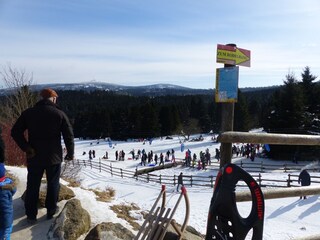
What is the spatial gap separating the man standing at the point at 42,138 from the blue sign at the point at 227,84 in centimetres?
250

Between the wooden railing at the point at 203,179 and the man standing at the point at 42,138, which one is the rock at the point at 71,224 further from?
the wooden railing at the point at 203,179

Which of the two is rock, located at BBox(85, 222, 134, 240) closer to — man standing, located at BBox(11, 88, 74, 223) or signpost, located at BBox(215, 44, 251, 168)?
man standing, located at BBox(11, 88, 74, 223)

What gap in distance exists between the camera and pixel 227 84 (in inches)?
106

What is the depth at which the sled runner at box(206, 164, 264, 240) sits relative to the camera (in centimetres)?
213

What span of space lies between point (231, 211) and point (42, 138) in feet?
9.97

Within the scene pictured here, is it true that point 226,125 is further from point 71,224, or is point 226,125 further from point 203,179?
point 203,179

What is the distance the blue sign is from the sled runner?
708 millimetres

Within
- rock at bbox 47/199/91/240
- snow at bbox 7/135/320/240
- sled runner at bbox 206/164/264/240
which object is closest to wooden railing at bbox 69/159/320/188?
snow at bbox 7/135/320/240

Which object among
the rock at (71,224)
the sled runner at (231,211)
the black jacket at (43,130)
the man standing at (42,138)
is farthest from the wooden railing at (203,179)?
the sled runner at (231,211)

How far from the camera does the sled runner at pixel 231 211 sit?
213 cm

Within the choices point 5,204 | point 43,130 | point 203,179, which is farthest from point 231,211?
point 203,179

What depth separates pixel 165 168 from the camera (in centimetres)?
3089

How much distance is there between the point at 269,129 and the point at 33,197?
33.1 m

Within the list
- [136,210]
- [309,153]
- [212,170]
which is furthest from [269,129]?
[136,210]
